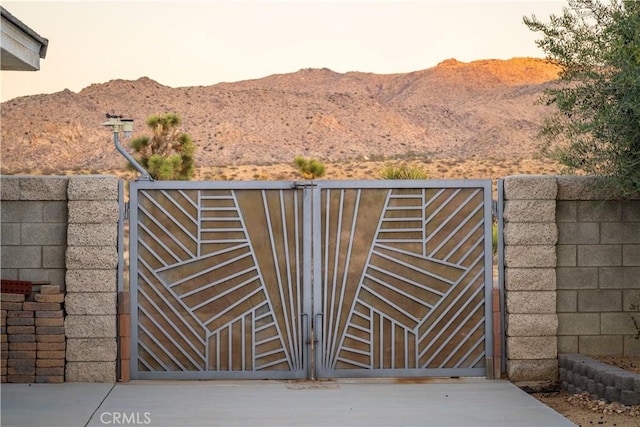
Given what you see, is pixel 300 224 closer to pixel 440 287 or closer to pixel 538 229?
pixel 440 287

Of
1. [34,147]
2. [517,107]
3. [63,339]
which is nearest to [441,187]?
[63,339]

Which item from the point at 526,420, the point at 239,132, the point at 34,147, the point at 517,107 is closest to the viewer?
the point at 526,420

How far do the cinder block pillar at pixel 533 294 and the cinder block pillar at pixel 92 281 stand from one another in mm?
3733

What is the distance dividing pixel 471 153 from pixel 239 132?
53.2 feet

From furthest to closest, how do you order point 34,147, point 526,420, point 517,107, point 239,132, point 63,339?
point 517,107 < point 239,132 < point 34,147 < point 63,339 < point 526,420

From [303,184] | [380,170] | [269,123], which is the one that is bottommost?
[303,184]

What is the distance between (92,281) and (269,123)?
6636cm

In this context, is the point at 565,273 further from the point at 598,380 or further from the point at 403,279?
the point at 403,279

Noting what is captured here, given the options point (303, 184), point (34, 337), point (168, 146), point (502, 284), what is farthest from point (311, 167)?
point (34, 337)

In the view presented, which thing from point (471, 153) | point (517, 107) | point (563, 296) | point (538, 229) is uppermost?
point (517, 107)

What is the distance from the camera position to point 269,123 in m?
75.5

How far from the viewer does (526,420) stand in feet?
26.5

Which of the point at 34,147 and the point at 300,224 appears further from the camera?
the point at 34,147

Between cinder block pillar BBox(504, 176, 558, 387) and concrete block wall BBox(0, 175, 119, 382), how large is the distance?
3.74m
